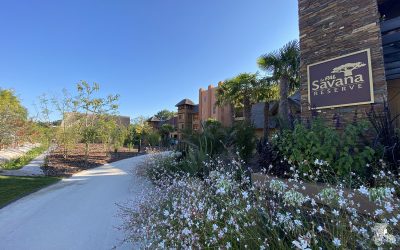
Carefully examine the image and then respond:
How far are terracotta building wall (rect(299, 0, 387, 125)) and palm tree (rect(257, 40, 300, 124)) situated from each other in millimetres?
6162

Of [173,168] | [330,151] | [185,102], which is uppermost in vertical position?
[185,102]

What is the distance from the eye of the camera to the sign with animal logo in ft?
13.4

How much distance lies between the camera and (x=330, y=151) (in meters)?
3.19

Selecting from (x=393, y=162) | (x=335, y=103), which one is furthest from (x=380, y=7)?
(x=393, y=162)

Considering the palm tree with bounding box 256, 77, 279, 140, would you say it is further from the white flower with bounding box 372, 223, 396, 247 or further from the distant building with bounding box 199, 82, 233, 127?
the white flower with bounding box 372, 223, 396, 247

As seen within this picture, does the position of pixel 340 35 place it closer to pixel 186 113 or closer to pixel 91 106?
pixel 91 106

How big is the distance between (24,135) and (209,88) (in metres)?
23.1

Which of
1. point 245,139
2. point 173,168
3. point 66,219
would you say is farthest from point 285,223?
point 245,139

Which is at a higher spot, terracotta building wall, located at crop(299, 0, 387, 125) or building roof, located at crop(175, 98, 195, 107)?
building roof, located at crop(175, 98, 195, 107)

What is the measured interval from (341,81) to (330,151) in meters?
1.94

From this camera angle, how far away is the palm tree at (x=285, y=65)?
1140cm

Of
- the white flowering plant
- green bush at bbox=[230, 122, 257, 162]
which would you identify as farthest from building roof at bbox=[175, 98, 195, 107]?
the white flowering plant

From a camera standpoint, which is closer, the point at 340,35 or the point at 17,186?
the point at 340,35

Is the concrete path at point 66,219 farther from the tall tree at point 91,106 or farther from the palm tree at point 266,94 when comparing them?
the palm tree at point 266,94
